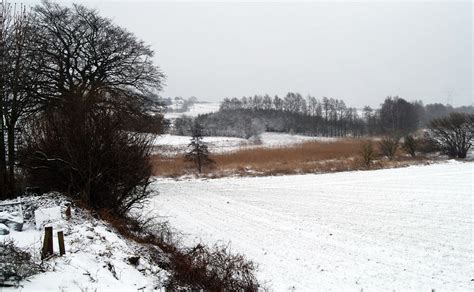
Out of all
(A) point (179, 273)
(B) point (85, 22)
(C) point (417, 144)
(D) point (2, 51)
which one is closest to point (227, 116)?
(C) point (417, 144)

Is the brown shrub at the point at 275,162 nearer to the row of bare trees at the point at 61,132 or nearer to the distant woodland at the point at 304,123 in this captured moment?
the row of bare trees at the point at 61,132

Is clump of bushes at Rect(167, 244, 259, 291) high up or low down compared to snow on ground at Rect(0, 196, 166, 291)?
down

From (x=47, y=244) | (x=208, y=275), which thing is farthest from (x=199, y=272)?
(x=47, y=244)

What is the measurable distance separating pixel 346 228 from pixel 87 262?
9.56 m

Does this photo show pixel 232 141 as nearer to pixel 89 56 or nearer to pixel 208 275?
pixel 89 56

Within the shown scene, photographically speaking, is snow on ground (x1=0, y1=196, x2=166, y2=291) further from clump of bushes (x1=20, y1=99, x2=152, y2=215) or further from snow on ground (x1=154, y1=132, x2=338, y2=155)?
snow on ground (x1=154, y1=132, x2=338, y2=155)

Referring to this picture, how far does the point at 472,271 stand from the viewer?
8555 mm

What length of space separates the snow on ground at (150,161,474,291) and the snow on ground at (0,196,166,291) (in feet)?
11.0

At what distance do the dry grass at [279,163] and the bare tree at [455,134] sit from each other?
4.48 meters

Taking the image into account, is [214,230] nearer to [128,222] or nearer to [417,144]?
[128,222]

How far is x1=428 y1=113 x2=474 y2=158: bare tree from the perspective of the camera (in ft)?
135

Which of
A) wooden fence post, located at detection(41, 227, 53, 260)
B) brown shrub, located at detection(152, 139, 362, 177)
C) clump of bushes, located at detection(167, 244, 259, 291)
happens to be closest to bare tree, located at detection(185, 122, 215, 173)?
brown shrub, located at detection(152, 139, 362, 177)

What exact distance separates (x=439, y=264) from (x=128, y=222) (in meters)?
8.26

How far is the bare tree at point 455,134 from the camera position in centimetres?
4109
